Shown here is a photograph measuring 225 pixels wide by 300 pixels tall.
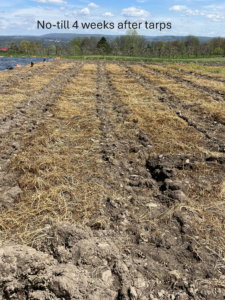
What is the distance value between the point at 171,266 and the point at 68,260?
99 cm

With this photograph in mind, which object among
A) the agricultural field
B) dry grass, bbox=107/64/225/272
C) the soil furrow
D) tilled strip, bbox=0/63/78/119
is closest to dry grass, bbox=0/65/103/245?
the agricultural field

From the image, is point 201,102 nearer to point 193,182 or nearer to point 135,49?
point 193,182

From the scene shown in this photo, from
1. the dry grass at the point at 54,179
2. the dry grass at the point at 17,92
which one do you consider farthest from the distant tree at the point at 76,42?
the dry grass at the point at 54,179

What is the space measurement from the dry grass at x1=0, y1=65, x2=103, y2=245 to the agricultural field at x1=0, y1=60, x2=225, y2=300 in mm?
15

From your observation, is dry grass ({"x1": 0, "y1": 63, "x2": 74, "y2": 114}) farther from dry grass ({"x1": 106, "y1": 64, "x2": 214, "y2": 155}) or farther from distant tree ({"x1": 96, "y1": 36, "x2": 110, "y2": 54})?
distant tree ({"x1": 96, "y1": 36, "x2": 110, "y2": 54})

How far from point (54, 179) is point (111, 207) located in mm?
1058

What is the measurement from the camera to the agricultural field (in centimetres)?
181

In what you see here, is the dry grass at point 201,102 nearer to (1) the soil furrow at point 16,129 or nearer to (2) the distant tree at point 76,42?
(1) the soil furrow at point 16,129

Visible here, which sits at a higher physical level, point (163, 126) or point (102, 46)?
point (102, 46)

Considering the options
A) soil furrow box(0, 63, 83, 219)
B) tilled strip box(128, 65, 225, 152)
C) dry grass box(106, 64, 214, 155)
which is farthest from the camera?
tilled strip box(128, 65, 225, 152)

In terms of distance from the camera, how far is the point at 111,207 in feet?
9.15

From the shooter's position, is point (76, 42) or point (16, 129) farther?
point (76, 42)

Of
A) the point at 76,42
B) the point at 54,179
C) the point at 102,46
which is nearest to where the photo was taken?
the point at 54,179

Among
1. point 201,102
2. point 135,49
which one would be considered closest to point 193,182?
point 201,102
